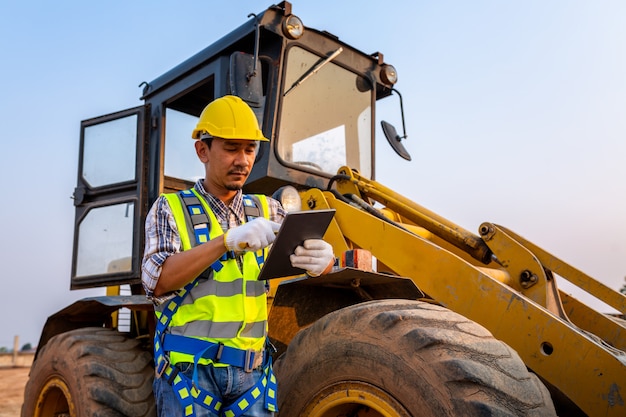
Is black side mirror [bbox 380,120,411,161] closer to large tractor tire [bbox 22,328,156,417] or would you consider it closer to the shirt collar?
large tractor tire [bbox 22,328,156,417]

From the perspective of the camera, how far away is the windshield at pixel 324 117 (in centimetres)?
452

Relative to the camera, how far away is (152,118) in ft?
17.2

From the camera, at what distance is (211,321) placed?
7.42 ft

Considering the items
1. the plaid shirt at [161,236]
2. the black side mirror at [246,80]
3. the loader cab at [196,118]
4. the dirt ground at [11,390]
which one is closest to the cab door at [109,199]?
the loader cab at [196,118]

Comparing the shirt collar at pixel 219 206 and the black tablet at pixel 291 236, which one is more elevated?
the shirt collar at pixel 219 206

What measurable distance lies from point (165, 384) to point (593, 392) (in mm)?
1861

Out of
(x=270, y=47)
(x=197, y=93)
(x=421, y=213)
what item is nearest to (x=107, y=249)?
(x=197, y=93)

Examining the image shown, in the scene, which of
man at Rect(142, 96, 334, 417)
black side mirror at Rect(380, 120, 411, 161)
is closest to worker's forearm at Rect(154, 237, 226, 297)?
man at Rect(142, 96, 334, 417)

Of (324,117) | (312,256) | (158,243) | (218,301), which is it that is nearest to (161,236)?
(158,243)

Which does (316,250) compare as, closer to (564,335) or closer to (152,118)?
(564,335)

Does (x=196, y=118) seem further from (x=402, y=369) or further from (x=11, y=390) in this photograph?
(x=11, y=390)

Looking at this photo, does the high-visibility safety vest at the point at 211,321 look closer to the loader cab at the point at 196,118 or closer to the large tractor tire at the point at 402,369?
the large tractor tire at the point at 402,369

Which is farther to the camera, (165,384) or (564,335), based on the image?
(564,335)

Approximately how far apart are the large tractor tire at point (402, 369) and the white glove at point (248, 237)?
78 centimetres
